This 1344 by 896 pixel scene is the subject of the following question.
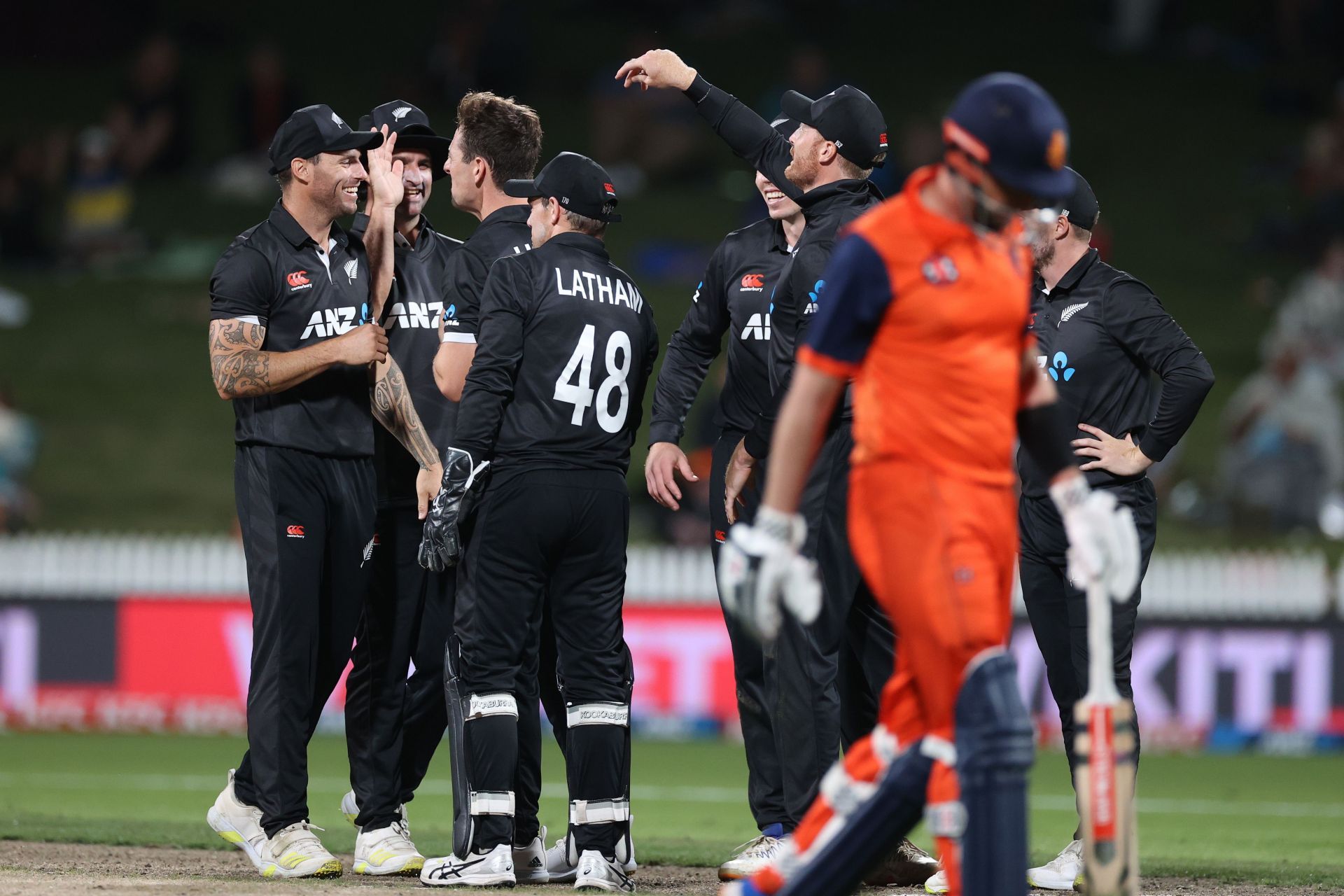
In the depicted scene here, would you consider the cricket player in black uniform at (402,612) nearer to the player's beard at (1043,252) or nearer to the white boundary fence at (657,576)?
the player's beard at (1043,252)

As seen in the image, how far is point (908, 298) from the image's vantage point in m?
4.41

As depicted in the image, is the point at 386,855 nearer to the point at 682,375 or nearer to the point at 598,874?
the point at 598,874

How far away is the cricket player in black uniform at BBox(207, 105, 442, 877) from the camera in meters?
6.65

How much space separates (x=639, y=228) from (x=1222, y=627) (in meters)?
10.6

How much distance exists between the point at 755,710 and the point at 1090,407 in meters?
1.79

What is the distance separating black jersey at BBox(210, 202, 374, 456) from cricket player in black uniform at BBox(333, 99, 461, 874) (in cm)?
30

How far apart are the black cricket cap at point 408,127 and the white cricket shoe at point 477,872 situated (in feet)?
9.72

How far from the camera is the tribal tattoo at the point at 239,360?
21.7 feet

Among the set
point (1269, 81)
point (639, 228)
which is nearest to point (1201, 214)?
point (1269, 81)

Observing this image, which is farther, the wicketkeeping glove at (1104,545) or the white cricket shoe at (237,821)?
the white cricket shoe at (237,821)

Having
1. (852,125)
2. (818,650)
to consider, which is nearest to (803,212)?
(852,125)

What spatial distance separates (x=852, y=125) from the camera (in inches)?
259

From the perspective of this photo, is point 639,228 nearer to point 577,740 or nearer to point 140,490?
point 140,490

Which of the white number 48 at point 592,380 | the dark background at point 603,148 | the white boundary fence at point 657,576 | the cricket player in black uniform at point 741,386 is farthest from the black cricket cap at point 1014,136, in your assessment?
the dark background at point 603,148
